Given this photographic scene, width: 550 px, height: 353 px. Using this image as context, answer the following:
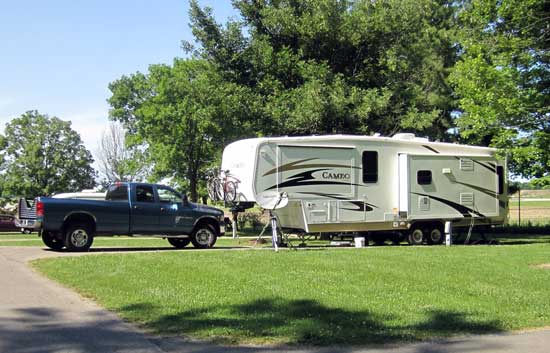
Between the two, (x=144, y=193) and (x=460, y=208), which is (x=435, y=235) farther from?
(x=144, y=193)

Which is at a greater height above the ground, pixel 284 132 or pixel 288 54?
pixel 288 54

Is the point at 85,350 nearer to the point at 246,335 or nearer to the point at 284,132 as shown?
the point at 246,335

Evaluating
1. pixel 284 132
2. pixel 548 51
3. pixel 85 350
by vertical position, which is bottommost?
pixel 85 350

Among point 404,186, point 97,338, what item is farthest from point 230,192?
point 97,338

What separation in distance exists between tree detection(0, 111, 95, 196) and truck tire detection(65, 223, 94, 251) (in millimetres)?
47875

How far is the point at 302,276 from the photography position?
1055 centimetres

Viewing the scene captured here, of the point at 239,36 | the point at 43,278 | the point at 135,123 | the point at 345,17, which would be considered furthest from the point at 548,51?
the point at 135,123

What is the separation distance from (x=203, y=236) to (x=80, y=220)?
3662 millimetres

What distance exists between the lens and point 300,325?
24.0 ft

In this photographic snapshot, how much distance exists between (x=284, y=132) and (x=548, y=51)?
9.97 m

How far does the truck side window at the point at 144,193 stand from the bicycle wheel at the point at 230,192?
2179mm

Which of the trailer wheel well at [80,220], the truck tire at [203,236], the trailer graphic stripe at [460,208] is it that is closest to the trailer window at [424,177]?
the trailer graphic stripe at [460,208]

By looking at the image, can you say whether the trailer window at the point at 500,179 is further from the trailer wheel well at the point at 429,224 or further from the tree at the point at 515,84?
the trailer wheel well at the point at 429,224

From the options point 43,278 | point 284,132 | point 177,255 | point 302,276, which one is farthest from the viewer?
point 284,132
